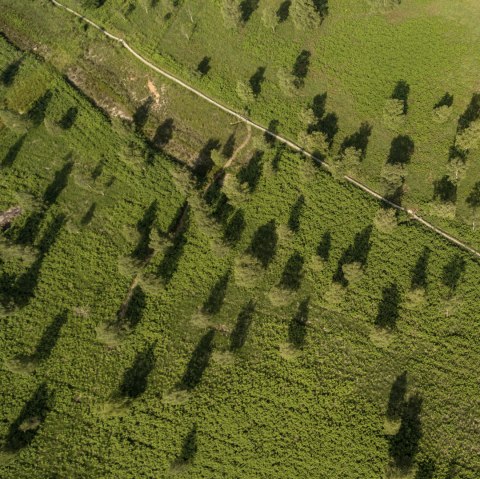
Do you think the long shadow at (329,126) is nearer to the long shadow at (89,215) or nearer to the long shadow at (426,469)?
the long shadow at (89,215)

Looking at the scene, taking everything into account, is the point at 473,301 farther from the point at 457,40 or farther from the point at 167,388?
the point at 167,388

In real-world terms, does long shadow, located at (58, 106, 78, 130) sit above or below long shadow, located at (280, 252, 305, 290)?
above

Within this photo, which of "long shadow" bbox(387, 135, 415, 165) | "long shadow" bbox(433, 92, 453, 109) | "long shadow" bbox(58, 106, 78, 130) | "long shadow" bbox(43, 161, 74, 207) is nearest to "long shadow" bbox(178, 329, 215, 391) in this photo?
"long shadow" bbox(43, 161, 74, 207)

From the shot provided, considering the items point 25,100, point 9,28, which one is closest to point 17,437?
point 25,100

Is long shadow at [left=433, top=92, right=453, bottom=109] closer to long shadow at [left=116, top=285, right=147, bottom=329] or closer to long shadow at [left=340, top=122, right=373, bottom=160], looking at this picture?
long shadow at [left=340, top=122, right=373, bottom=160]

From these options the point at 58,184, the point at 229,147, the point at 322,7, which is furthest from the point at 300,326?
the point at 322,7

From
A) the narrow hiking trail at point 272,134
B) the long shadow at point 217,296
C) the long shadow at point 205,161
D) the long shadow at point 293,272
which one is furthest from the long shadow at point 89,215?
the long shadow at point 293,272
